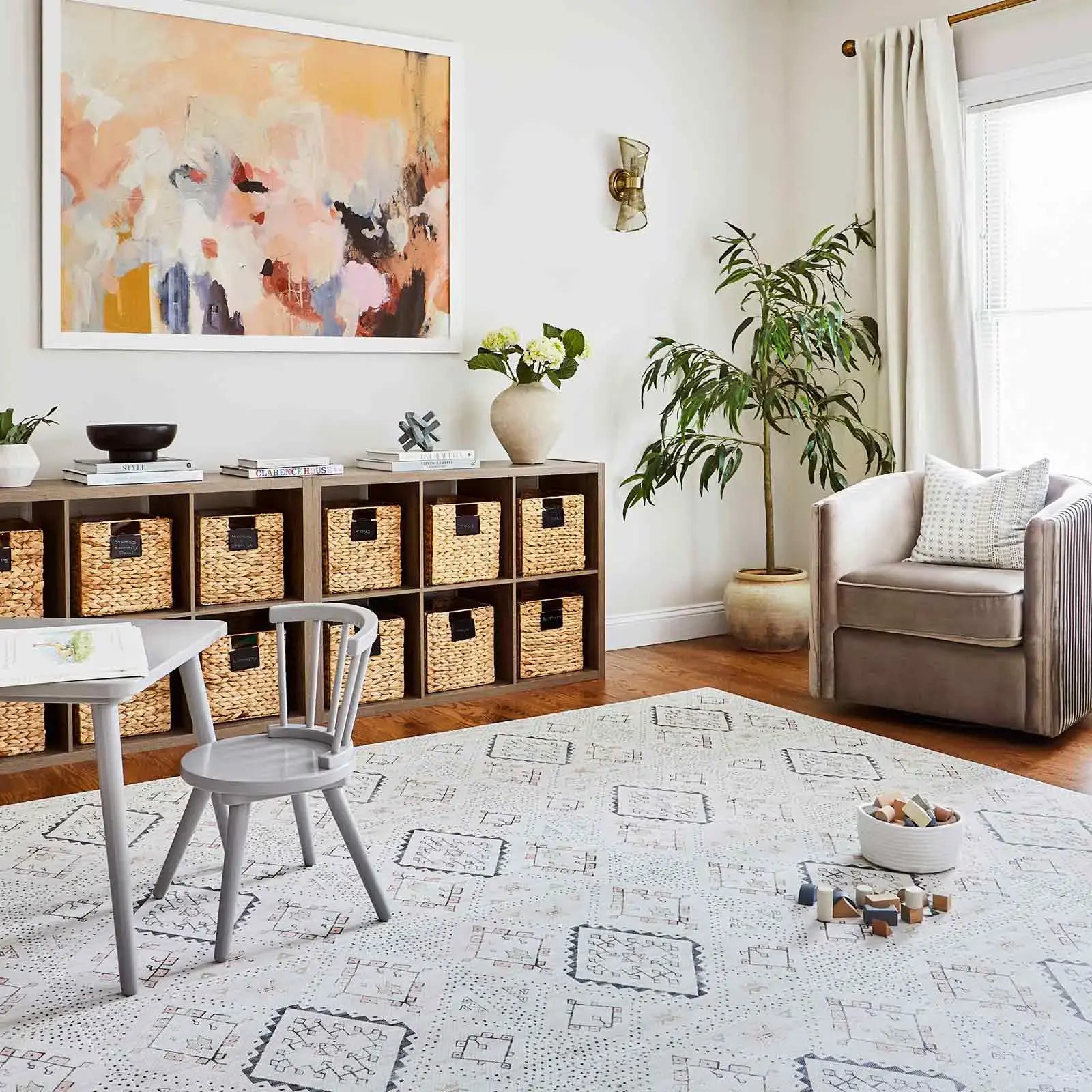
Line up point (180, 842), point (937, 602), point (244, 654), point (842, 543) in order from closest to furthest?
1. point (180, 842)
2. point (937, 602)
3. point (244, 654)
4. point (842, 543)

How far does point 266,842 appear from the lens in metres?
2.85

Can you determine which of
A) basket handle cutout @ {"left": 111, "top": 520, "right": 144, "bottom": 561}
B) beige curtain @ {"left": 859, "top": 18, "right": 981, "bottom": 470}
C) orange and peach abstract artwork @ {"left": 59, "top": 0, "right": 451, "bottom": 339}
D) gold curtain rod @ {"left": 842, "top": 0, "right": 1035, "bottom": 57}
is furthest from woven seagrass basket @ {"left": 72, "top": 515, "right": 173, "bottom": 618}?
gold curtain rod @ {"left": 842, "top": 0, "right": 1035, "bottom": 57}

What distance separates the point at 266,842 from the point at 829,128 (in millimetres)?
4011

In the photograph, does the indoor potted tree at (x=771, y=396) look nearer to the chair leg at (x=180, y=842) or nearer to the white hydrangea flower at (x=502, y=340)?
the white hydrangea flower at (x=502, y=340)

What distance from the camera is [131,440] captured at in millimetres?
3676

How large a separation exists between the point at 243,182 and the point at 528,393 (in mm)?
1209

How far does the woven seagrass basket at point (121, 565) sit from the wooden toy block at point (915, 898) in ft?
7.77

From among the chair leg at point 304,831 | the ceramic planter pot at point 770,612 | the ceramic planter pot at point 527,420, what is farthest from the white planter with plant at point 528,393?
the chair leg at point 304,831

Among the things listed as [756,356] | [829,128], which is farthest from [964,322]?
[829,128]

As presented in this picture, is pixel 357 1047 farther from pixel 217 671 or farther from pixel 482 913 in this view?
pixel 217 671

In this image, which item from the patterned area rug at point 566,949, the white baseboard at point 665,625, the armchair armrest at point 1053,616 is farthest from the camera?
the white baseboard at point 665,625

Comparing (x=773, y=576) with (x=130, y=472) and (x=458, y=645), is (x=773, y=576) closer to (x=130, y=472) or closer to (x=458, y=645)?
(x=458, y=645)

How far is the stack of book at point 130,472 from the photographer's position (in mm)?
3580

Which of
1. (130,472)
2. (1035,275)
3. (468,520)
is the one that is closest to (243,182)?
(130,472)
